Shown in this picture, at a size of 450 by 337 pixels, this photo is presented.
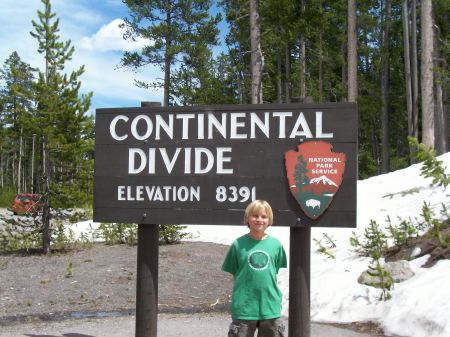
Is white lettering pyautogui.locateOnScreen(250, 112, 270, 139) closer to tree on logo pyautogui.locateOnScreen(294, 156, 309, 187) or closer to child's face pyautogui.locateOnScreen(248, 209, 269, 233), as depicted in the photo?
tree on logo pyautogui.locateOnScreen(294, 156, 309, 187)

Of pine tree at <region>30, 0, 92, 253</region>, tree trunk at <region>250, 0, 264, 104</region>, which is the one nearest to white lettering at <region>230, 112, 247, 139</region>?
pine tree at <region>30, 0, 92, 253</region>

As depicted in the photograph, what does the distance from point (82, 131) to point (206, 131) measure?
287 inches

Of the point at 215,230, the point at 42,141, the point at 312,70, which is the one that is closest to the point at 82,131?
the point at 42,141

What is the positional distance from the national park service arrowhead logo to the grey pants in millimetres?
1157

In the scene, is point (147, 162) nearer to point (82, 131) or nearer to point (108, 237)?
point (82, 131)

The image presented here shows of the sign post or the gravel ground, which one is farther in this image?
the gravel ground

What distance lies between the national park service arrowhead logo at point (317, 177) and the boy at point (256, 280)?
0.82 meters

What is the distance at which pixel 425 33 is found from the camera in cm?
1748

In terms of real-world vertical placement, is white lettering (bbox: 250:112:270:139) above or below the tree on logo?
above

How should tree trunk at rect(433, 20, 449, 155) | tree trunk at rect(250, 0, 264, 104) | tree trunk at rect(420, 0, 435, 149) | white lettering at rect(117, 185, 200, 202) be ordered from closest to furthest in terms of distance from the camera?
white lettering at rect(117, 185, 200, 202) → tree trunk at rect(250, 0, 264, 104) → tree trunk at rect(420, 0, 435, 149) → tree trunk at rect(433, 20, 449, 155)

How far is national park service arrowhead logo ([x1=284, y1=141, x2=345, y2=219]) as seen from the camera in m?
4.86

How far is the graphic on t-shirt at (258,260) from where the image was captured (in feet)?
13.3

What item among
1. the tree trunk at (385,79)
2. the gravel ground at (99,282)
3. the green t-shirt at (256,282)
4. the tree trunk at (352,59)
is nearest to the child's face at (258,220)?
the green t-shirt at (256,282)

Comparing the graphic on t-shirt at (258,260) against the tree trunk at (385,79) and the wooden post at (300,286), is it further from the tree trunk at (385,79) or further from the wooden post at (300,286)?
the tree trunk at (385,79)
